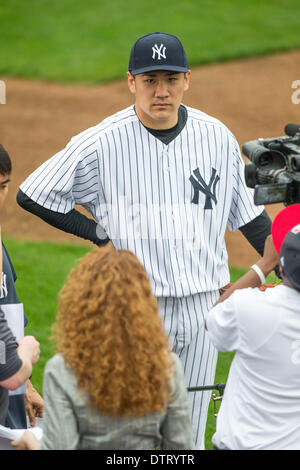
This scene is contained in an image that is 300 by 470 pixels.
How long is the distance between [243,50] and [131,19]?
276 cm

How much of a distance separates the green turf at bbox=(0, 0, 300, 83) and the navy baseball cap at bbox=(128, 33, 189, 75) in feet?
31.1

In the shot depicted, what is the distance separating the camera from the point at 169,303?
3.14 m

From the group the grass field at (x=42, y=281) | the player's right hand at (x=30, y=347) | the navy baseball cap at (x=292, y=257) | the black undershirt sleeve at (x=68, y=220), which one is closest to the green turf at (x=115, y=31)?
the grass field at (x=42, y=281)

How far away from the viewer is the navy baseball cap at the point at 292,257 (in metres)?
2.32

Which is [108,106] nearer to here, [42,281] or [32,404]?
[42,281]

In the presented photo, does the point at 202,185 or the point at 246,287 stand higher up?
the point at 202,185

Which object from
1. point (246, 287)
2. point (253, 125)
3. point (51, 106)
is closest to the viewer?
point (246, 287)

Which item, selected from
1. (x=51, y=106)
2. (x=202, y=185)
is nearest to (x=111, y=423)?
(x=202, y=185)

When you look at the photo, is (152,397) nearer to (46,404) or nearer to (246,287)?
(46,404)

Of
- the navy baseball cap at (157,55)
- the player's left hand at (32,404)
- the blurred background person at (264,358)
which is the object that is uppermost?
the navy baseball cap at (157,55)

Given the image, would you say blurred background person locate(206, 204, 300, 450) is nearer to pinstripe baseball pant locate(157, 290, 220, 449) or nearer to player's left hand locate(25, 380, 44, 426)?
pinstripe baseball pant locate(157, 290, 220, 449)

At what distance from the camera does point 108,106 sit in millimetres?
11109

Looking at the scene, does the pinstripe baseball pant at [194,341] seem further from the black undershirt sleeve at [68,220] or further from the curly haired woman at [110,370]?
the curly haired woman at [110,370]

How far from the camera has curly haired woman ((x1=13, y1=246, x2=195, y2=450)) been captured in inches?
82.1
